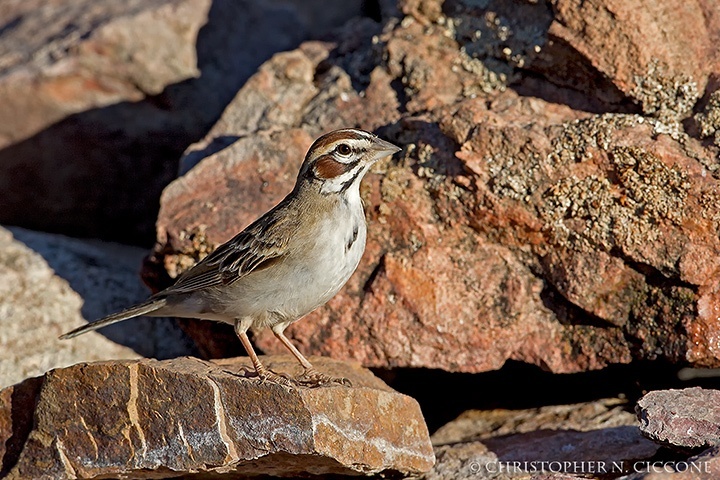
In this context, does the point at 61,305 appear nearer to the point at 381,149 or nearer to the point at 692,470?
the point at 381,149

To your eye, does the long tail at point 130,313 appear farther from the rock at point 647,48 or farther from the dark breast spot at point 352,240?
the rock at point 647,48

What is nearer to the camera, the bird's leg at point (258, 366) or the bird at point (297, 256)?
the bird's leg at point (258, 366)

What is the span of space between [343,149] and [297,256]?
77cm

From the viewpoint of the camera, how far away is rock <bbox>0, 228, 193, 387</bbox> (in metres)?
8.02

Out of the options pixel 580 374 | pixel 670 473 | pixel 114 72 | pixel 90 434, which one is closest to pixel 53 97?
pixel 114 72

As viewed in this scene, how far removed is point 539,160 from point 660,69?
3.59 ft

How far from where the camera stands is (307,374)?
6.57m

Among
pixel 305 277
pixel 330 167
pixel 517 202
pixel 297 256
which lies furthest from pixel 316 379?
pixel 517 202

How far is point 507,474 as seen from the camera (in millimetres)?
6211

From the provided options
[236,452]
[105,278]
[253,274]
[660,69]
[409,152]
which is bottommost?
[105,278]

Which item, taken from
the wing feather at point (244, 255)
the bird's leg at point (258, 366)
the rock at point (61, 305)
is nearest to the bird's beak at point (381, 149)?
the wing feather at point (244, 255)

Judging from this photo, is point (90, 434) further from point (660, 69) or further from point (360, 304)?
point (660, 69)

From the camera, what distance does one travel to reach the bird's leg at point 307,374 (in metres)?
6.28

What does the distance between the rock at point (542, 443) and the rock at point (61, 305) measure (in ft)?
8.74
